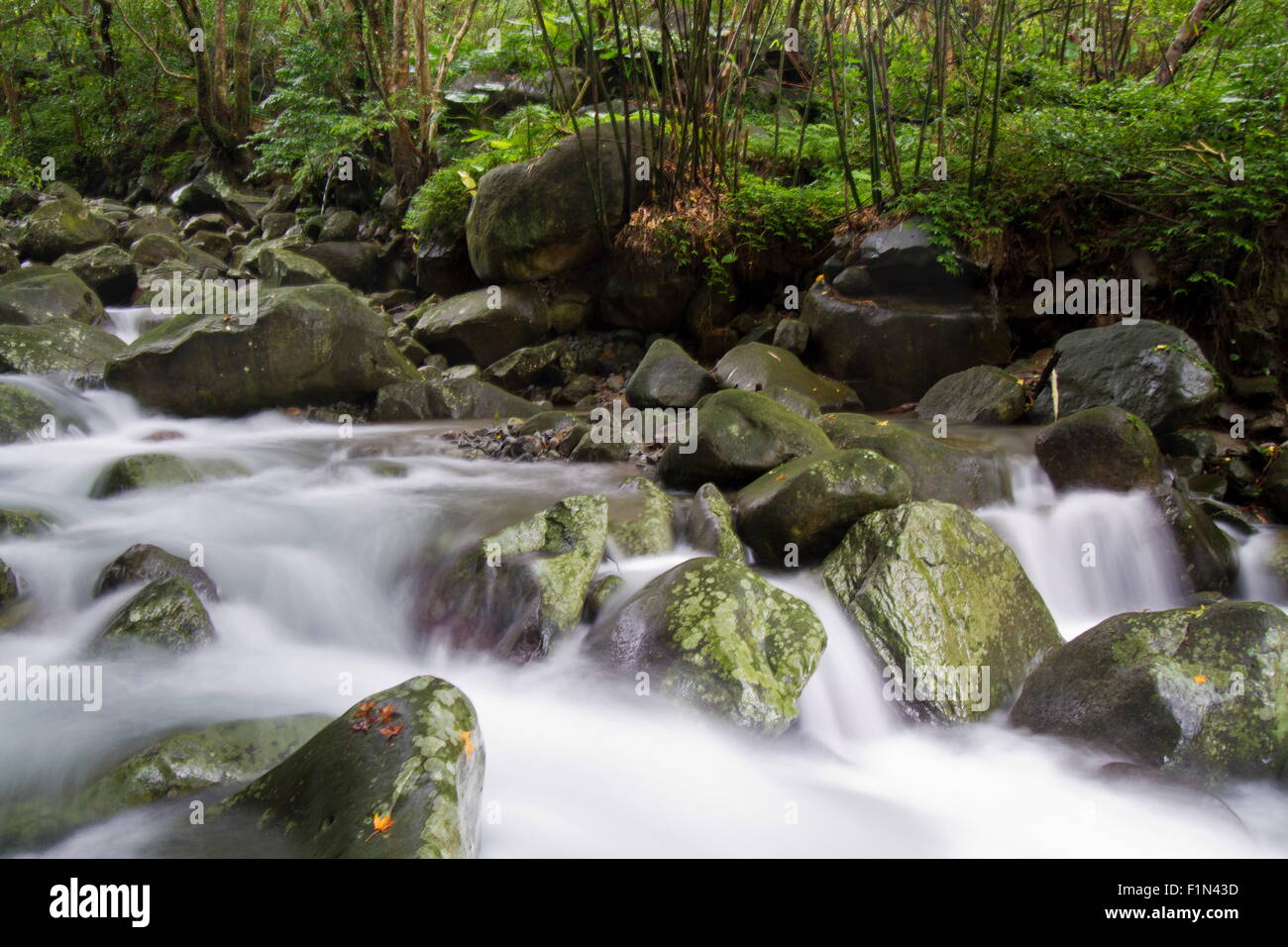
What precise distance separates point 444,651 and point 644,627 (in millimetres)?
1165

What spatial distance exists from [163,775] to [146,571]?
5.61 ft

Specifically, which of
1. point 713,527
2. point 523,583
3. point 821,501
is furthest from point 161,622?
point 821,501

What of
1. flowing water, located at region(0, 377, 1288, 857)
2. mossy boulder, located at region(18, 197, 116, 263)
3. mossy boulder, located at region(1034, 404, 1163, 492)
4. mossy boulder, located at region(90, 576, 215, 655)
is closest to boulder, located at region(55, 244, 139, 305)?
mossy boulder, located at region(18, 197, 116, 263)

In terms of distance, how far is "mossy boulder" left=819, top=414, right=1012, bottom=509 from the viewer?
5.56m

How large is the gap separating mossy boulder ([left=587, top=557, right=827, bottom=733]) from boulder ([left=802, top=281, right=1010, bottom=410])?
4700 mm

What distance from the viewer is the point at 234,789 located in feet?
10.1

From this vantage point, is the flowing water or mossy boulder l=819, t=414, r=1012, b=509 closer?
the flowing water

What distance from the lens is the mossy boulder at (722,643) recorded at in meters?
3.67

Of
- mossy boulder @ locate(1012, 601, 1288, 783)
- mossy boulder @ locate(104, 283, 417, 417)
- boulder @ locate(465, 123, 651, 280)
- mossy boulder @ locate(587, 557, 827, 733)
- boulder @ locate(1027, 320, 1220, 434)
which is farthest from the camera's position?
boulder @ locate(465, 123, 651, 280)

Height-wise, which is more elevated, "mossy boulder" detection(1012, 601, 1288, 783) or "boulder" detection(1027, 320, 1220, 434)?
"boulder" detection(1027, 320, 1220, 434)

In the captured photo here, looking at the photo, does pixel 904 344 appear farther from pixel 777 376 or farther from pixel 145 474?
pixel 145 474

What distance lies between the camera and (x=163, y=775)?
307cm

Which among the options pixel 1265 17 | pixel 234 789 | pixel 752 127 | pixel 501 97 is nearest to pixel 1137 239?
pixel 1265 17

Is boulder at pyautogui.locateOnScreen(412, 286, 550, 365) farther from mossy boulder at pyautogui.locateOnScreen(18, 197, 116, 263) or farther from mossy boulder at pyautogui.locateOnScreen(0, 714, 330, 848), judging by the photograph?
mossy boulder at pyautogui.locateOnScreen(18, 197, 116, 263)
